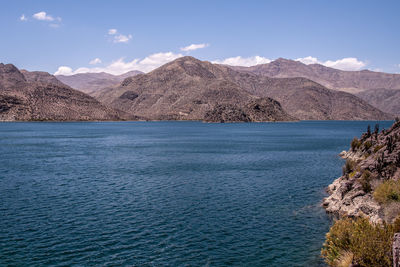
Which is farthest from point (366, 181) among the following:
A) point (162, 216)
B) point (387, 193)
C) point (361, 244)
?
point (162, 216)

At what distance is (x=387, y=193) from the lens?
2436 cm

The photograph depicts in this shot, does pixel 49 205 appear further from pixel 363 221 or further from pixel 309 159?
pixel 309 159

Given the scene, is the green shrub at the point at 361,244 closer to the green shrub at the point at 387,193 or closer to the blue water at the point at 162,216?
the blue water at the point at 162,216

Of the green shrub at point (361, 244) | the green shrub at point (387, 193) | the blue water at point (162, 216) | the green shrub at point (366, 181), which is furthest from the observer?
the green shrub at point (366, 181)

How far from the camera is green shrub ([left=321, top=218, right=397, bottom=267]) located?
46.3 feet

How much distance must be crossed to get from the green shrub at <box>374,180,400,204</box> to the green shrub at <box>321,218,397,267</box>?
28.7 feet

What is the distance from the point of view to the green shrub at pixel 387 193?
78.6ft

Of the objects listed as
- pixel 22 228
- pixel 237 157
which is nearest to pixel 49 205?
pixel 22 228

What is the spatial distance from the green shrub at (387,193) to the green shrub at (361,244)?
8738mm

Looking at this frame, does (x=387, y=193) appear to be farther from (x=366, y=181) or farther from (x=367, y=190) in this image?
(x=366, y=181)

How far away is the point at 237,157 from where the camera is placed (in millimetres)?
66688

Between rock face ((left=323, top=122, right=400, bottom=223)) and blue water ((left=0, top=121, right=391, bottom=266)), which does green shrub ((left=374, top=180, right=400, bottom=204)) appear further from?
blue water ((left=0, top=121, right=391, bottom=266))

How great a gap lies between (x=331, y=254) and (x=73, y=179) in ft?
112

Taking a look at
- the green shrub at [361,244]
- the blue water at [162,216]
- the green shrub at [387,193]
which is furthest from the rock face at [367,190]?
the green shrub at [361,244]
